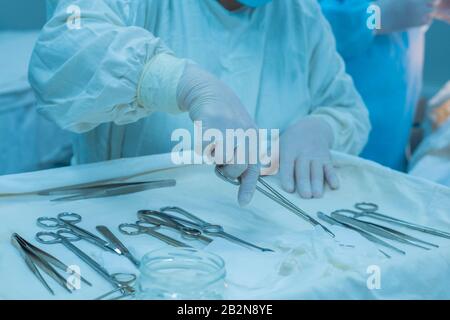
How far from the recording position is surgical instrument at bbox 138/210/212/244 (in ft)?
3.24

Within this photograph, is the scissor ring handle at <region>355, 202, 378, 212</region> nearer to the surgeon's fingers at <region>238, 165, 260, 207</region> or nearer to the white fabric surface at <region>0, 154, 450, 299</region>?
the white fabric surface at <region>0, 154, 450, 299</region>

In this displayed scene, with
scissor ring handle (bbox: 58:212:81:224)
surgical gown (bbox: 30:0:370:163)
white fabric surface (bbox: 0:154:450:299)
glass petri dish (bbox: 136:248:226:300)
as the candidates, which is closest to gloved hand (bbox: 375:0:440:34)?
surgical gown (bbox: 30:0:370:163)

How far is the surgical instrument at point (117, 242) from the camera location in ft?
2.94

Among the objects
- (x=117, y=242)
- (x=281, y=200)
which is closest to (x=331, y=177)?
(x=281, y=200)

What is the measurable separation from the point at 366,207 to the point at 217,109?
0.33m

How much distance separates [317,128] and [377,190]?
9.1 inches

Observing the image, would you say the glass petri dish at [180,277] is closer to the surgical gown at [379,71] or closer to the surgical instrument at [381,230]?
the surgical instrument at [381,230]

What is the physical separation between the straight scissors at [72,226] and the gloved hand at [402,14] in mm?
1383

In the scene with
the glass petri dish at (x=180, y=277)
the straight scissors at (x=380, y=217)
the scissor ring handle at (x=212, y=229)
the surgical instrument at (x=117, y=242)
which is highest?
the glass petri dish at (x=180, y=277)

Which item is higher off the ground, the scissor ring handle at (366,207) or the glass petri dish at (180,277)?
the glass petri dish at (180,277)

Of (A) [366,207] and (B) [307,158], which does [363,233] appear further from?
(B) [307,158]

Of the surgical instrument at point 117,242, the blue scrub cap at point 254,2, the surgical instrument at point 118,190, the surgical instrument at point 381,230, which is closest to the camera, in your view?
the surgical instrument at point 117,242

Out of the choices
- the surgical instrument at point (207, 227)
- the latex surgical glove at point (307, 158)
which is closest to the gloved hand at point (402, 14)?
the latex surgical glove at point (307, 158)

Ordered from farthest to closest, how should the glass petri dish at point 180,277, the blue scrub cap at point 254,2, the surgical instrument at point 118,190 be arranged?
the blue scrub cap at point 254,2
the surgical instrument at point 118,190
the glass petri dish at point 180,277
